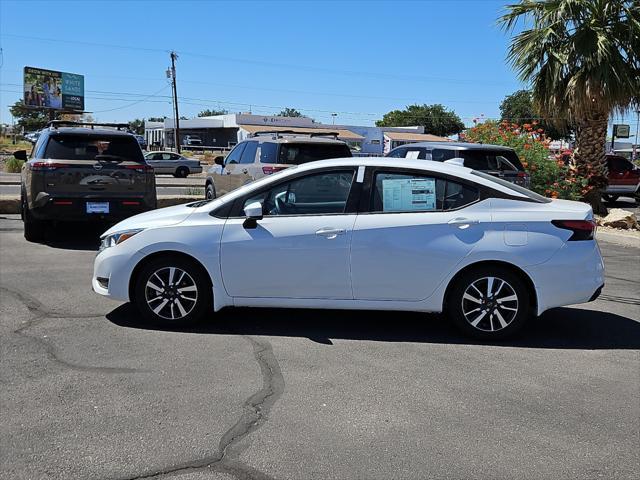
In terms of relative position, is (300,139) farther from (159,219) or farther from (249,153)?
(159,219)

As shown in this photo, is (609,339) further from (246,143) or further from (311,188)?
(246,143)

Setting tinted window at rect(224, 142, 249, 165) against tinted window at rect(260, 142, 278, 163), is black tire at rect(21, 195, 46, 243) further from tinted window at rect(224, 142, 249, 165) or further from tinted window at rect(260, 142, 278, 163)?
tinted window at rect(224, 142, 249, 165)

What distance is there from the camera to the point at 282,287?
5.79m

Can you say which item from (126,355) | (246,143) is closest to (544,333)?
(126,355)

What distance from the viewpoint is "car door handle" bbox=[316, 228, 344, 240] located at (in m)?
5.70

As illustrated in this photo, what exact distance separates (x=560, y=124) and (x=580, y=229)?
12086 mm

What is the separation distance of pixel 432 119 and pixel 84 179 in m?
97.3

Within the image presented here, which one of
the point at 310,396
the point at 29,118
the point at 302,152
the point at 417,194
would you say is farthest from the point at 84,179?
the point at 29,118

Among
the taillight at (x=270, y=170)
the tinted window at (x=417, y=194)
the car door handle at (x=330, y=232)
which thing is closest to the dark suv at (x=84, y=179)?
the taillight at (x=270, y=170)

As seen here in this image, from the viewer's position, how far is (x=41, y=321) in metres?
6.02

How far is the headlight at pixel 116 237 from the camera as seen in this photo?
19.5 feet

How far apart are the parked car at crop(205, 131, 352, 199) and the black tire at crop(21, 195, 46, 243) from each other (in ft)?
12.4

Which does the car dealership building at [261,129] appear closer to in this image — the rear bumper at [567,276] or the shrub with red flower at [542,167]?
the shrub with red flower at [542,167]

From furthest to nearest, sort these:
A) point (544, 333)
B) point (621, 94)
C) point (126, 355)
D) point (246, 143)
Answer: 1. point (621, 94)
2. point (246, 143)
3. point (544, 333)
4. point (126, 355)
